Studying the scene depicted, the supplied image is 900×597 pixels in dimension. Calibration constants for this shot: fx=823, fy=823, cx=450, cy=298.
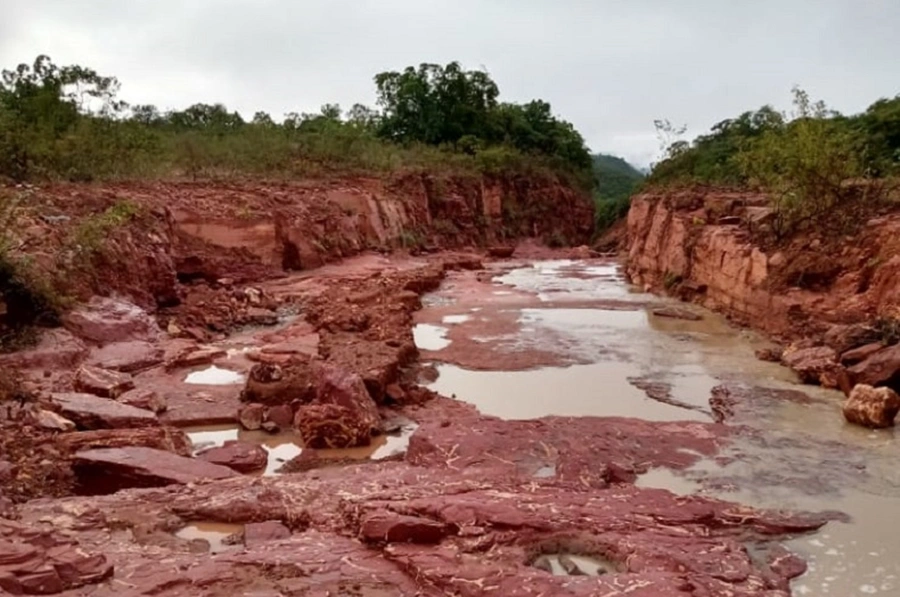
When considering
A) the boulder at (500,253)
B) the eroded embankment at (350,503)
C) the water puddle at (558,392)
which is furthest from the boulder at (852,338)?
the boulder at (500,253)

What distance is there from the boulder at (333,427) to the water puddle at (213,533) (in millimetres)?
2245

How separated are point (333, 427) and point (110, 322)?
5.23 meters

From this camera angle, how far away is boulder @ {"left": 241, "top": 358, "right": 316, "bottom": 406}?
883 cm

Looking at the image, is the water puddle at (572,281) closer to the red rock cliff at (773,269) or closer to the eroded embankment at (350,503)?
the red rock cliff at (773,269)

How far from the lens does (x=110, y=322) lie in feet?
37.7

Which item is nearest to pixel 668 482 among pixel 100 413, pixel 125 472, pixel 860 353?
pixel 860 353

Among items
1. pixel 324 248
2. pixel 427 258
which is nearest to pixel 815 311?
pixel 324 248

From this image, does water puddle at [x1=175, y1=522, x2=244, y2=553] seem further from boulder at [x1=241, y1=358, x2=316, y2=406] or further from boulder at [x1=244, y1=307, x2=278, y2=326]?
boulder at [x1=244, y1=307, x2=278, y2=326]

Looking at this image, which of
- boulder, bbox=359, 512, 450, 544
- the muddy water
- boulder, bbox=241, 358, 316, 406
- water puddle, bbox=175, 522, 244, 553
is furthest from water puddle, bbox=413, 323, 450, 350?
boulder, bbox=359, 512, 450, 544

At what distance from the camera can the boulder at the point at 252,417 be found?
328 inches

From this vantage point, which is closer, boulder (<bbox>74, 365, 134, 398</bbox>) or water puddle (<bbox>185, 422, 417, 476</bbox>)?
water puddle (<bbox>185, 422, 417, 476</bbox>)

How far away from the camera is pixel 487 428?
764 centimetres

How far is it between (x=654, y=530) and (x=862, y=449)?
337cm

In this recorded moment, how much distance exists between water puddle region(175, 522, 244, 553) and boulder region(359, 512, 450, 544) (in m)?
0.90
